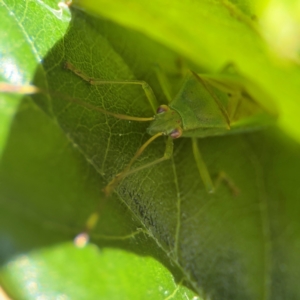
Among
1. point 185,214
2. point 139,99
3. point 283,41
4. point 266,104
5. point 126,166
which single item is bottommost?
point 185,214

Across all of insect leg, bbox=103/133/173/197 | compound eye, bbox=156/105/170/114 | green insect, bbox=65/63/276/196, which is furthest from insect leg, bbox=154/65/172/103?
insect leg, bbox=103/133/173/197

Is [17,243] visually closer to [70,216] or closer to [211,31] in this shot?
[70,216]

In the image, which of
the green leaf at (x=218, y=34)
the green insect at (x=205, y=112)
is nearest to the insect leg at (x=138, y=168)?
the green insect at (x=205, y=112)

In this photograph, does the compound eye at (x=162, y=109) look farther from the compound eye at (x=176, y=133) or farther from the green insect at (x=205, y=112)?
the compound eye at (x=176, y=133)

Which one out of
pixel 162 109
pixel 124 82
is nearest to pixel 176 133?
pixel 162 109

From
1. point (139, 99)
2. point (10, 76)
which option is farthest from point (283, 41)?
point (10, 76)

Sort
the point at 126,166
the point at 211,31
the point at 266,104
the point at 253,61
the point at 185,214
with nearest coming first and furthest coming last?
the point at 126,166 < the point at 185,214 < the point at 211,31 < the point at 253,61 < the point at 266,104

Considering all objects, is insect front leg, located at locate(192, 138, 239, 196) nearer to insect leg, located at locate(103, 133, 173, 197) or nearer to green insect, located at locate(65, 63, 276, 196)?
green insect, located at locate(65, 63, 276, 196)
